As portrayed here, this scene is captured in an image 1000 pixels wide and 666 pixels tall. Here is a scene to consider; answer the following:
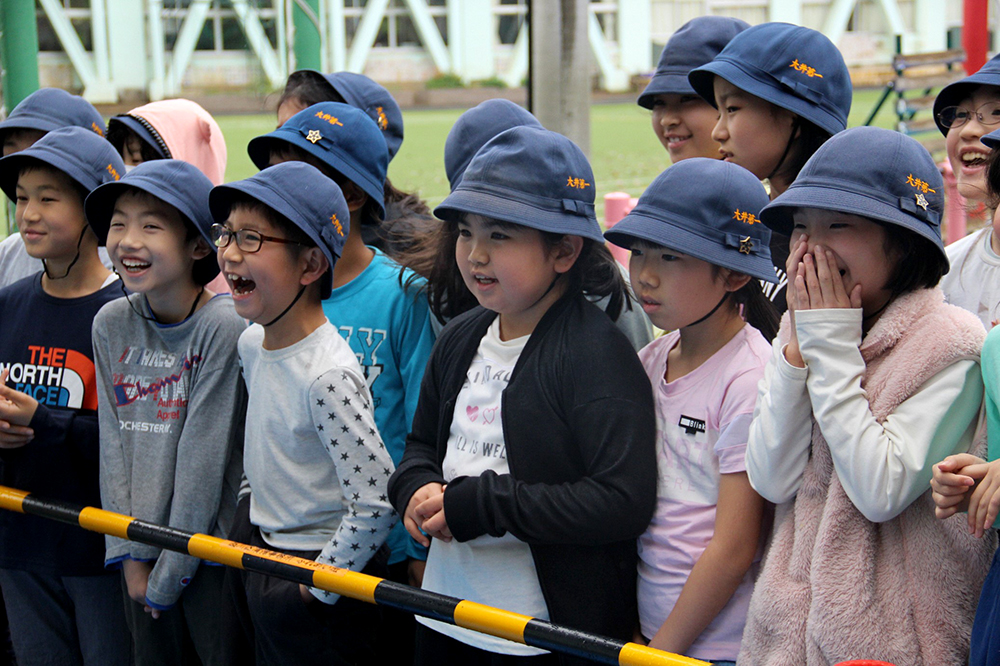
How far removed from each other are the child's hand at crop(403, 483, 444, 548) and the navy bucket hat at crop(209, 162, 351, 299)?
25.6 inches

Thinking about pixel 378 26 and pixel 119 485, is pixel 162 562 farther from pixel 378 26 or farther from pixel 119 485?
pixel 378 26

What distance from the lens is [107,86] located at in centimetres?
584

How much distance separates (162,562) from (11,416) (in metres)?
0.58

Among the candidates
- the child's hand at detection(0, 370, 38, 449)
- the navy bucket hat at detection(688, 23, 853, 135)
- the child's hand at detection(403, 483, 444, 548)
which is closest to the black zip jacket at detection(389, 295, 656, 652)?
the child's hand at detection(403, 483, 444, 548)

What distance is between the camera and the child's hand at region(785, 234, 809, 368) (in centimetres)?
163

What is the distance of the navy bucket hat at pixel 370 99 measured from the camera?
3.32 m

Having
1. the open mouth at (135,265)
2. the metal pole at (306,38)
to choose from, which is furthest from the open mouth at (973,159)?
the metal pole at (306,38)

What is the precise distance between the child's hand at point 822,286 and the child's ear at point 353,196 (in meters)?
Result: 1.49

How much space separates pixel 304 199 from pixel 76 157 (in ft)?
3.19

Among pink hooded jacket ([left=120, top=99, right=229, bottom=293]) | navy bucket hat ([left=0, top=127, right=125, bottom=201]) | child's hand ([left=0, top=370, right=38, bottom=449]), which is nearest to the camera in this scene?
child's hand ([left=0, top=370, right=38, bottom=449])

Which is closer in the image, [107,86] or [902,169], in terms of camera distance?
[902,169]

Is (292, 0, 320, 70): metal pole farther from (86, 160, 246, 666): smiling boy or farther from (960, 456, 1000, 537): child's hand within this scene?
(960, 456, 1000, 537): child's hand

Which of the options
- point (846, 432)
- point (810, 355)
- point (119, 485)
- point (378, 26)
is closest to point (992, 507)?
point (846, 432)

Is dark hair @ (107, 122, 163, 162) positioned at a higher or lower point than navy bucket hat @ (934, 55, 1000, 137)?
lower
